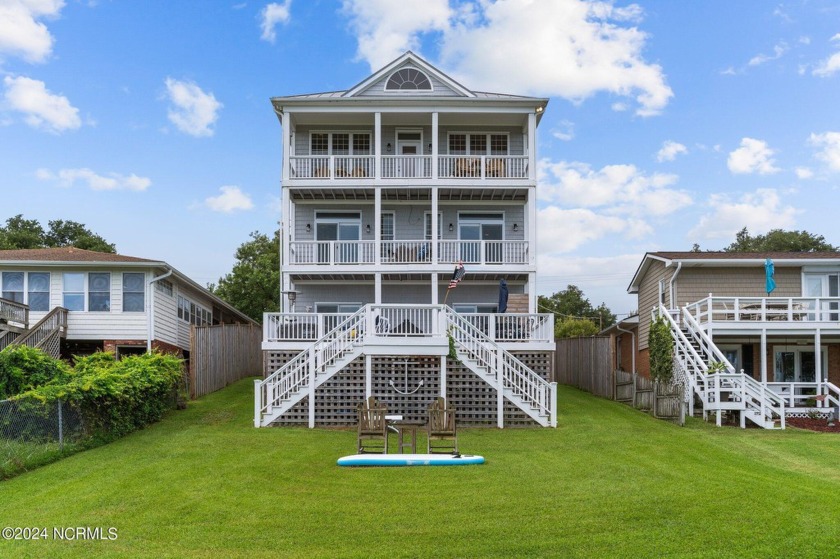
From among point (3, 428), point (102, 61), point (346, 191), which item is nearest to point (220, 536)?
point (3, 428)

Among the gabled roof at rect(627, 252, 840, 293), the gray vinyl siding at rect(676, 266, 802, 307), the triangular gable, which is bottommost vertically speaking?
the gray vinyl siding at rect(676, 266, 802, 307)

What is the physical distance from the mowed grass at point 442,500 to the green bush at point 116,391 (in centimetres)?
74

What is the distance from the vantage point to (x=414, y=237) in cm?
2547

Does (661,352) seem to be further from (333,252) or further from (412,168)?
(333,252)

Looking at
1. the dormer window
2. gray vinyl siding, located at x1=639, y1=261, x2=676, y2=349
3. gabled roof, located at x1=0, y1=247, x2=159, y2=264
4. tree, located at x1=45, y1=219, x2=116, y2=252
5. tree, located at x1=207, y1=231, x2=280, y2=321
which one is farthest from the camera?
tree, located at x1=45, y1=219, x2=116, y2=252

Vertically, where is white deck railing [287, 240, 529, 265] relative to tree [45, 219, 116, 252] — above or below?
below

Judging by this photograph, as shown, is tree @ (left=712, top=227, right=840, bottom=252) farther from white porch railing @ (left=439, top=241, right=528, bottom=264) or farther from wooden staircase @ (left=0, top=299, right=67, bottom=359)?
wooden staircase @ (left=0, top=299, right=67, bottom=359)

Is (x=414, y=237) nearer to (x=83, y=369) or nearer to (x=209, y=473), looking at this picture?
(x=83, y=369)

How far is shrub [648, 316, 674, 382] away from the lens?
21562mm

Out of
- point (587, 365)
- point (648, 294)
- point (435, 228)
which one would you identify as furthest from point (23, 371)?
point (648, 294)

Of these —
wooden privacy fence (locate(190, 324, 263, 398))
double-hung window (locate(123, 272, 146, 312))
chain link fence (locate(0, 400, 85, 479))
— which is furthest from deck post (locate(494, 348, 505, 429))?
double-hung window (locate(123, 272, 146, 312))

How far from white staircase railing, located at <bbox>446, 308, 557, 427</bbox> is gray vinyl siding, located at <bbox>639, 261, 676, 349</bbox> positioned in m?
10.1

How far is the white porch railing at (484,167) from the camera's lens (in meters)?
23.8

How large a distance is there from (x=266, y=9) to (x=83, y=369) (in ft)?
41.1
